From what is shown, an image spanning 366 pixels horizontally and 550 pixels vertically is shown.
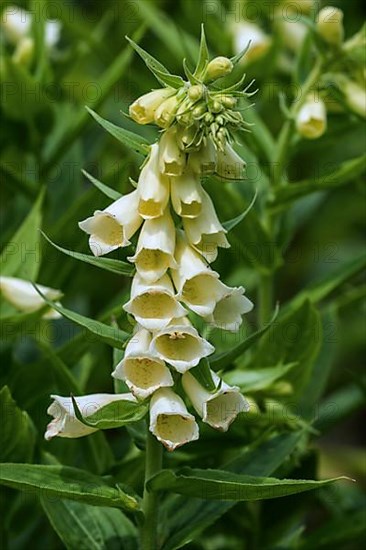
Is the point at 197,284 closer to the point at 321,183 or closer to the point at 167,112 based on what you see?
the point at 167,112

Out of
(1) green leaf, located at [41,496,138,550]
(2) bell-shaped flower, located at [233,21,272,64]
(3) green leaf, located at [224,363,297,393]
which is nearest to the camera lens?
(1) green leaf, located at [41,496,138,550]

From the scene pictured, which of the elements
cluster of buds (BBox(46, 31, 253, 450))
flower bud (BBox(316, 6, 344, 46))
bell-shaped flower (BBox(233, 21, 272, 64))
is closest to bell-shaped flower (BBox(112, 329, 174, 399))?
cluster of buds (BBox(46, 31, 253, 450))

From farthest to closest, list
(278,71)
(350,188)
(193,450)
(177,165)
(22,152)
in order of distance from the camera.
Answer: (350,188), (278,71), (22,152), (193,450), (177,165)

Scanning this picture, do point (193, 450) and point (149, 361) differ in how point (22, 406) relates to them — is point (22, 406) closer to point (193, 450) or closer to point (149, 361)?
point (193, 450)

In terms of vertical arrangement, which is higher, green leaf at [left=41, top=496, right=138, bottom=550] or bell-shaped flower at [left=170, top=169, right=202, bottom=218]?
bell-shaped flower at [left=170, top=169, right=202, bottom=218]

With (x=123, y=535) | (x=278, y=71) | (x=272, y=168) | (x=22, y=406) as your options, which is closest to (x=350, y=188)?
(x=278, y=71)

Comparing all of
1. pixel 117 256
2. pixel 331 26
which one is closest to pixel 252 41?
pixel 331 26

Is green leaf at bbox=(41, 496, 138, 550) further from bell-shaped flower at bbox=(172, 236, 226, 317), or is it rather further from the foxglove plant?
bell-shaped flower at bbox=(172, 236, 226, 317)
